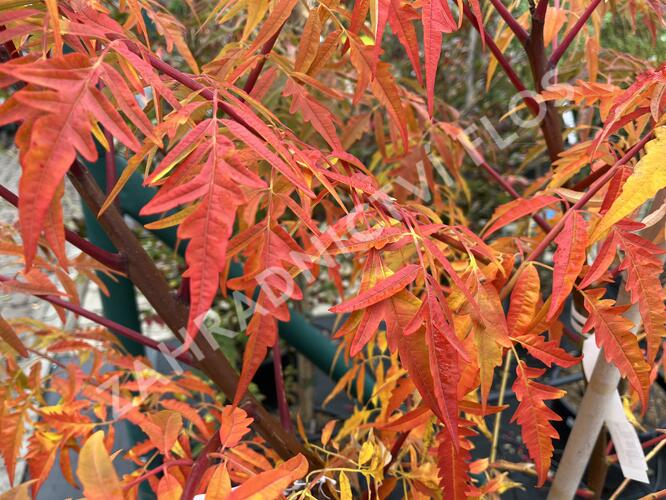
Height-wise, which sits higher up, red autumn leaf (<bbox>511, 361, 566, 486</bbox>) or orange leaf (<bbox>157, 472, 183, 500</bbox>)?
orange leaf (<bbox>157, 472, 183, 500</bbox>)

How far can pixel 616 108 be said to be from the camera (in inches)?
12.6

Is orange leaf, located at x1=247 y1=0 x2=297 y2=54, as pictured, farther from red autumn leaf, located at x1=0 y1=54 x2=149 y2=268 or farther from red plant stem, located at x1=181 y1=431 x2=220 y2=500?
red plant stem, located at x1=181 y1=431 x2=220 y2=500

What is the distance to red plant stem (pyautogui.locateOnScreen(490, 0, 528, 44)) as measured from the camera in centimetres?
42

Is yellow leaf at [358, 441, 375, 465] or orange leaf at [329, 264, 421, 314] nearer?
orange leaf at [329, 264, 421, 314]

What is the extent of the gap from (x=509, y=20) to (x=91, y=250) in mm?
344

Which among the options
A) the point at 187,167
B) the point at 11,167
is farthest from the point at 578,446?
the point at 11,167

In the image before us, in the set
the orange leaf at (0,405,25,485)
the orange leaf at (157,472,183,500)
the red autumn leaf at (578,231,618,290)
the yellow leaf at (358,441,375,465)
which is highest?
the red autumn leaf at (578,231,618,290)

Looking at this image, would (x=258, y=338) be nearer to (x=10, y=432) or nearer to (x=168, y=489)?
(x=168, y=489)

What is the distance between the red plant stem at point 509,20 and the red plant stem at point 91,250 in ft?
1.04

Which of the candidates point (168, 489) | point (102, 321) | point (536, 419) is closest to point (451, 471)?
point (536, 419)

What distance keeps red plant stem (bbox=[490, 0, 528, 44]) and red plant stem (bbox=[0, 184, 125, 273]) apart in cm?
32

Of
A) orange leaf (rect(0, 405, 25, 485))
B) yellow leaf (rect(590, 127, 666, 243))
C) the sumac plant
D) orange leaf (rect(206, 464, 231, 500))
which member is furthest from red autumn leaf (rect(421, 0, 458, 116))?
orange leaf (rect(0, 405, 25, 485))

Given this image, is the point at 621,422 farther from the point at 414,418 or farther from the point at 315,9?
the point at 315,9

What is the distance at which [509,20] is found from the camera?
1.47ft
